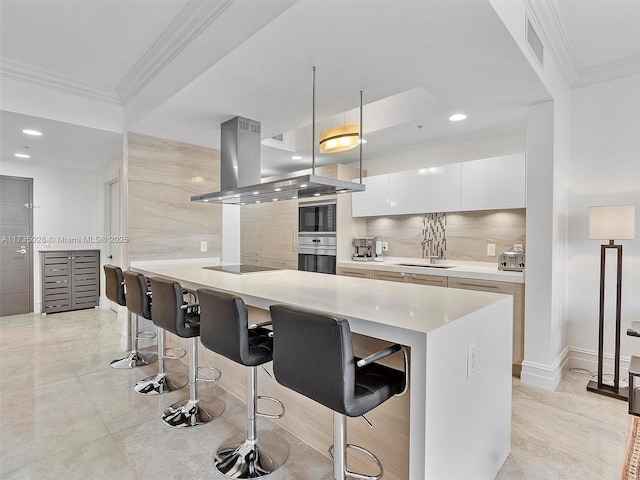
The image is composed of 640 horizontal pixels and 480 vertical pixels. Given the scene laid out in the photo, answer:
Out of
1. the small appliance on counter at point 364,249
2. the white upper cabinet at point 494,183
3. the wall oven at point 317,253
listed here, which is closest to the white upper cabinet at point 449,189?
the white upper cabinet at point 494,183

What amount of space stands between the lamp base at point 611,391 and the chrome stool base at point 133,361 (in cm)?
389

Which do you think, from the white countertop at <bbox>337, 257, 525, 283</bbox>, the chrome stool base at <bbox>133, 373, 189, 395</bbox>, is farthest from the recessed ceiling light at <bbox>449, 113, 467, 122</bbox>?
the chrome stool base at <bbox>133, 373, 189, 395</bbox>

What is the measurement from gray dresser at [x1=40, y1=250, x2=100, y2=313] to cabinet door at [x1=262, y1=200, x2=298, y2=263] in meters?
2.90

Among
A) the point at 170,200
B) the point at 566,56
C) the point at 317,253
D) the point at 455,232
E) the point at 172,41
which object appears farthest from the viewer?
the point at 317,253

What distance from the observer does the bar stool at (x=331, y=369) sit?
47.0 inches

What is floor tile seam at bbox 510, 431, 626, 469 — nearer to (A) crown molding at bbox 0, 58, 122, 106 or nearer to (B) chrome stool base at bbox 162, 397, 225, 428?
(B) chrome stool base at bbox 162, 397, 225, 428

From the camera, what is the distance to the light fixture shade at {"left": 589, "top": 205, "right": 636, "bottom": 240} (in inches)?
99.0

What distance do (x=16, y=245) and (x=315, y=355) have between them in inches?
240

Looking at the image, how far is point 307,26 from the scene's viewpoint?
1.77 metres

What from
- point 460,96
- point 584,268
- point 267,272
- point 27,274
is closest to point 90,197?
point 27,274

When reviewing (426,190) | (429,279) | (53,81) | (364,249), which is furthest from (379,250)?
(53,81)

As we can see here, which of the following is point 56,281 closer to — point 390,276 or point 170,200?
point 170,200

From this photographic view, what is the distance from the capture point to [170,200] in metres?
3.96

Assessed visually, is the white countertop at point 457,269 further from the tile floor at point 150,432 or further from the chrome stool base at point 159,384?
the chrome stool base at point 159,384
